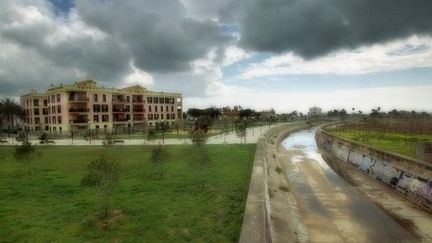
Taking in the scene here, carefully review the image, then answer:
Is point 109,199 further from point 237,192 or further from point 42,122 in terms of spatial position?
point 42,122

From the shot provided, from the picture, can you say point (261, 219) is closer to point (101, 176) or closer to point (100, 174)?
point (101, 176)

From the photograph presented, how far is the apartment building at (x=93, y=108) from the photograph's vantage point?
8475cm

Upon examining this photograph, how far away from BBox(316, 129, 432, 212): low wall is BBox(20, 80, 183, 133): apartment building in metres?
56.7

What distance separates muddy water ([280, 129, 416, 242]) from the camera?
2111 centimetres

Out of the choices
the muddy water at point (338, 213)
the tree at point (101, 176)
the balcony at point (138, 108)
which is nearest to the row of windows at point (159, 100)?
the balcony at point (138, 108)

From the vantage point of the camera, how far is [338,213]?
25.5 m

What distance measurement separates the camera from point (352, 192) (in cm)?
3216

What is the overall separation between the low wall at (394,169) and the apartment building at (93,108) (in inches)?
2234

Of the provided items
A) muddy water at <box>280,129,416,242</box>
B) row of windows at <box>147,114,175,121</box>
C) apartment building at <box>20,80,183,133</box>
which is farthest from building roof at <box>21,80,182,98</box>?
muddy water at <box>280,129,416,242</box>

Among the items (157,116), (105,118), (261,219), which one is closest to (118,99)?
(105,118)

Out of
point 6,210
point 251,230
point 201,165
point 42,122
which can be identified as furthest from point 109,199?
point 42,122

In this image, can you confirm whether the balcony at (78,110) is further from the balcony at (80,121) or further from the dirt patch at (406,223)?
the dirt patch at (406,223)

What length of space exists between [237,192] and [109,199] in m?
8.53

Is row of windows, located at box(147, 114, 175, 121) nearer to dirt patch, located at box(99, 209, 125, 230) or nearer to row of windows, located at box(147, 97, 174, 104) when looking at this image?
row of windows, located at box(147, 97, 174, 104)
